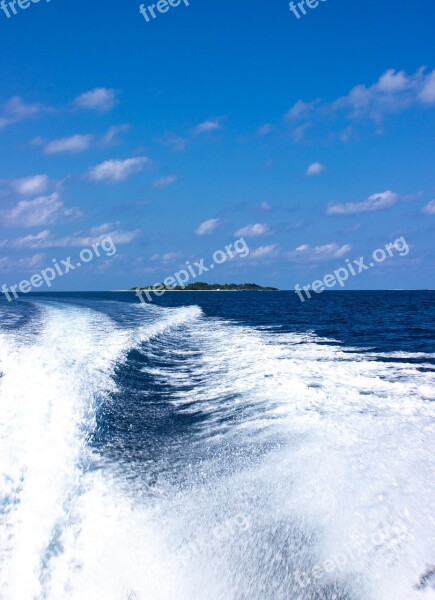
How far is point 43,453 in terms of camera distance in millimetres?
6566

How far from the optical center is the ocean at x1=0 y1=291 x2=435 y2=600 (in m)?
4.13

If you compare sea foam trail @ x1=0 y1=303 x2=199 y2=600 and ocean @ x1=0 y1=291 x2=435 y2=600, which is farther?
sea foam trail @ x1=0 y1=303 x2=199 y2=600

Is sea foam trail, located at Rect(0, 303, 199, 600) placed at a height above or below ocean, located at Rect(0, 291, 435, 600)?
above

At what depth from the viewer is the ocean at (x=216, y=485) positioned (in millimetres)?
4129

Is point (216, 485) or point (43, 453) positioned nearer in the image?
point (216, 485)

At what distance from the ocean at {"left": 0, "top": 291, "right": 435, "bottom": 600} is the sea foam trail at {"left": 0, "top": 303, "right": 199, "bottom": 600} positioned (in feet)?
0.08

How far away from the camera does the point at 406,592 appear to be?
12.7ft

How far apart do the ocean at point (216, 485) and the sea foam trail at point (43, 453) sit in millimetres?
24

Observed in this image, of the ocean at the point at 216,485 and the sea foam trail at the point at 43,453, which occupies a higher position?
the sea foam trail at the point at 43,453

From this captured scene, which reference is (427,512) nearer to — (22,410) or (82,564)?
(82,564)

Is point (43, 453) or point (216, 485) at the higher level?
point (43, 453)

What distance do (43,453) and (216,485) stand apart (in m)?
2.61

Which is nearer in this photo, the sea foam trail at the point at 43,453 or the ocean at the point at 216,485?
the ocean at the point at 216,485

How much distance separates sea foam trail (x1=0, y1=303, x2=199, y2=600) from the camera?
4.27 metres
